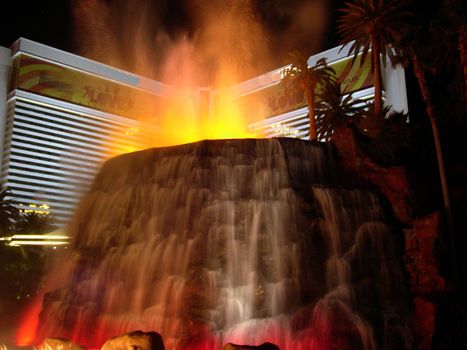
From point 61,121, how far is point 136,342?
58.0 meters

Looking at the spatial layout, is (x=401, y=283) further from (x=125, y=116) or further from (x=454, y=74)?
(x=125, y=116)

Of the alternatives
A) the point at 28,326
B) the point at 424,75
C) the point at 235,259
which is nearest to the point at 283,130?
the point at 424,75

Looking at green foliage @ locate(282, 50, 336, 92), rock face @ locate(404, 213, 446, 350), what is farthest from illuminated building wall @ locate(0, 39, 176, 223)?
rock face @ locate(404, 213, 446, 350)

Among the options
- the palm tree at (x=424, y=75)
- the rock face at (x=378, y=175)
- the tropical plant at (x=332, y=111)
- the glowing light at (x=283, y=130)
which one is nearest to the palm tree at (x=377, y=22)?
the palm tree at (x=424, y=75)

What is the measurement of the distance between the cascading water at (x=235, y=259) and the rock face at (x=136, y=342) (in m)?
3.73

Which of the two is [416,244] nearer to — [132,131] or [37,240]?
[37,240]

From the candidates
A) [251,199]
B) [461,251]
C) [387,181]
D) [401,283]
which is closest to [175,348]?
[251,199]

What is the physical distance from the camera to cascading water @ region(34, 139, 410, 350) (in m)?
13.8

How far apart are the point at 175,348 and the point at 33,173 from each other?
54.7 metres

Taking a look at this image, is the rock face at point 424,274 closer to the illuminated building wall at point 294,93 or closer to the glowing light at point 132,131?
the illuminated building wall at point 294,93

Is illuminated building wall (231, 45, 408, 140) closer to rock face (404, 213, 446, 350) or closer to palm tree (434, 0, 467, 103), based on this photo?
palm tree (434, 0, 467, 103)

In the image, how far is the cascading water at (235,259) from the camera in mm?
13758

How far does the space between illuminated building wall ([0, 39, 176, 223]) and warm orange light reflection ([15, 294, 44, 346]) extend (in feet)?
106

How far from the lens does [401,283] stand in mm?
15055
